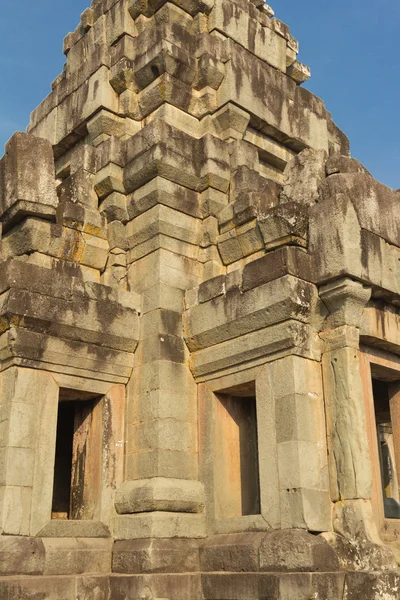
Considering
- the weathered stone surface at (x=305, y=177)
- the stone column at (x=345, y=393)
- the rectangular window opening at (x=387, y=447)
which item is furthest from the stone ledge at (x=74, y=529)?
the weathered stone surface at (x=305, y=177)

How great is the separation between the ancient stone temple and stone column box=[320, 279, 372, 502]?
0.03 metres

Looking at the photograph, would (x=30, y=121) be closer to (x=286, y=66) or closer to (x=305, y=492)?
(x=286, y=66)

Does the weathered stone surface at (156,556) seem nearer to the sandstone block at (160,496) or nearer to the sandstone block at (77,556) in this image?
the sandstone block at (77,556)

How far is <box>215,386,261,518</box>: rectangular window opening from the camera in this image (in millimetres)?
9164

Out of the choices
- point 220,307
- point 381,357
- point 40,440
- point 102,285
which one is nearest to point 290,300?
point 220,307

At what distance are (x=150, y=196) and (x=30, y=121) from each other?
5.25 metres

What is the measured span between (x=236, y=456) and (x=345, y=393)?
2040 mm

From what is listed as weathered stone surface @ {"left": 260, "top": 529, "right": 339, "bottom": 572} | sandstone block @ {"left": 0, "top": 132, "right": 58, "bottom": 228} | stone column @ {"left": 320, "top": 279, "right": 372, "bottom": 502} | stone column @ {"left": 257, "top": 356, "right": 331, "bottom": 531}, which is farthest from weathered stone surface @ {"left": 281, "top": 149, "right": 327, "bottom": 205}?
weathered stone surface @ {"left": 260, "top": 529, "right": 339, "bottom": 572}

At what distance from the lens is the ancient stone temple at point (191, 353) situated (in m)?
8.02

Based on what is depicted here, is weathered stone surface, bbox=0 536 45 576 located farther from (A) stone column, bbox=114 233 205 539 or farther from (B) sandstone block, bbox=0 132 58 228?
(B) sandstone block, bbox=0 132 58 228

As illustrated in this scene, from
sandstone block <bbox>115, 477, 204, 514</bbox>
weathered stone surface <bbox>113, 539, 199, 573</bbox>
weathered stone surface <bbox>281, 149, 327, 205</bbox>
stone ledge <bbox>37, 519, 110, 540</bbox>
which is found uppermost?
weathered stone surface <bbox>281, 149, 327, 205</bbox>

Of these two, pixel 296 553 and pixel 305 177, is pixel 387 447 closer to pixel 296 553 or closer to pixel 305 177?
pixel 305 177

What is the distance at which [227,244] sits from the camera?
10.3 metres

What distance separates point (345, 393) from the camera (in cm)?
827
